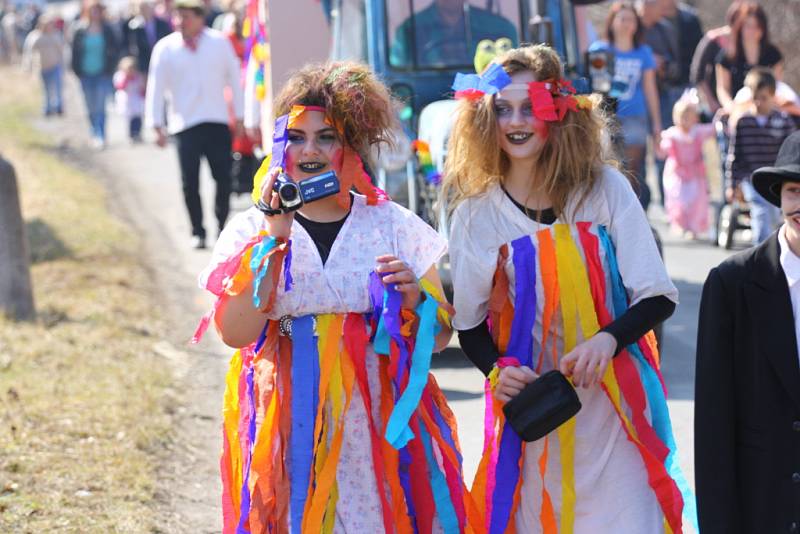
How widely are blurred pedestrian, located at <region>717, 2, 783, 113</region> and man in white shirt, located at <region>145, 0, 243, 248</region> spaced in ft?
13.6

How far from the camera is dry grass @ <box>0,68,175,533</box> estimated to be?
5.83 metres

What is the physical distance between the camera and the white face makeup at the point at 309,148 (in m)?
3.95

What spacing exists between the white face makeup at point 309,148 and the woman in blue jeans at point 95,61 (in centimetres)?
1806

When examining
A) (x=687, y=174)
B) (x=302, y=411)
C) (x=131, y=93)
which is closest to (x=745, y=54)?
(x=687, y=174)

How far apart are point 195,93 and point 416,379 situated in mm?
8313

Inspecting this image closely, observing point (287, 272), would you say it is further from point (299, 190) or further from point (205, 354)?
point (205, 354)

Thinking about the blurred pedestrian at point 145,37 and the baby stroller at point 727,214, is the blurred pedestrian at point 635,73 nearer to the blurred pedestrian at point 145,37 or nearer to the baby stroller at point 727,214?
the baby stroller at point 727,214

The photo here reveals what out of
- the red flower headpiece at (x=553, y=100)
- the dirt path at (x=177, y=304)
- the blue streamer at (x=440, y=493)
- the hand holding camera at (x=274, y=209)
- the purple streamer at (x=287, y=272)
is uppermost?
the red flower headpiece at (x=553, y=100)

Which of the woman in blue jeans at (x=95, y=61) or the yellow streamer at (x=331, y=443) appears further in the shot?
the woman in blue jeans at (x=95, y=61)

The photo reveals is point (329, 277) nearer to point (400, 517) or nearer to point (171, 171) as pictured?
point (400, 517)

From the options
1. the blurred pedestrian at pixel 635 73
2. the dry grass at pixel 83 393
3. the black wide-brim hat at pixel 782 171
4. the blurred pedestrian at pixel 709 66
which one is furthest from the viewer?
the blurred pedestrian at pixel 709 66

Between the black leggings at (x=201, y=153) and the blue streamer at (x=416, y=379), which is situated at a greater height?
the blue streamer at (x=416, y=379)

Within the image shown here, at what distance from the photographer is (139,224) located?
1500 centimetres

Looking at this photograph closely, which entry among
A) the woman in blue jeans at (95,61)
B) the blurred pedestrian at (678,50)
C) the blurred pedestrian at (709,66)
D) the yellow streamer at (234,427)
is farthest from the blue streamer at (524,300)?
the woman in blue jeans at (95,61)
